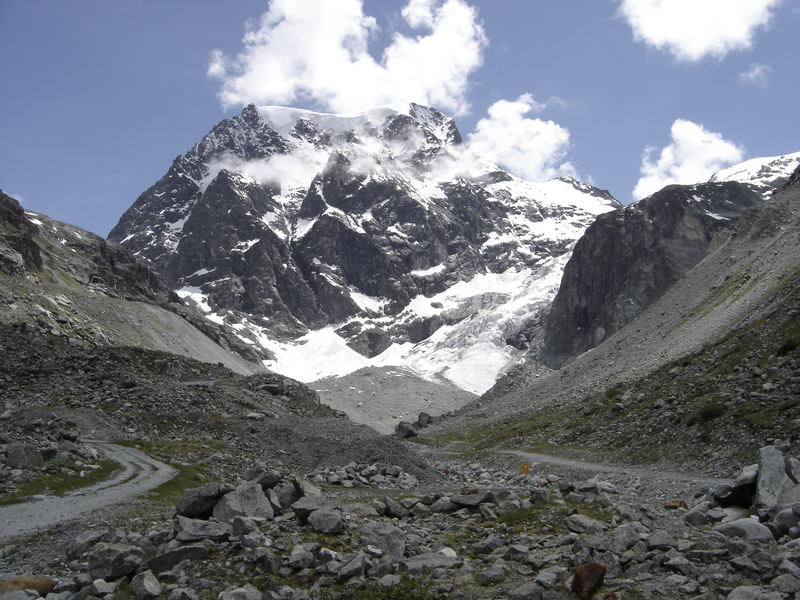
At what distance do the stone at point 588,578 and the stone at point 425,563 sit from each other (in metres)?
3.09

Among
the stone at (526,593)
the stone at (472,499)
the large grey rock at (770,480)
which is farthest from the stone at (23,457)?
the large grey rock at (770,480)

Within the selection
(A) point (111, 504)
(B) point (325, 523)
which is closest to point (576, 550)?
(B) point (325, 523)

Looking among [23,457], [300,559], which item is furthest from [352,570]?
[23,457]

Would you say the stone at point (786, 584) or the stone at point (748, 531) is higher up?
the stone at point (748, 531)

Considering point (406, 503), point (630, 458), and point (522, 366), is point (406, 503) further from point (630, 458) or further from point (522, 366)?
point (522, 366)

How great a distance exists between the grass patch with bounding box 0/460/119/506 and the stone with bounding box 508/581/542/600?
68.5 feet

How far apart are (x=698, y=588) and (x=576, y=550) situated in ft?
9.77

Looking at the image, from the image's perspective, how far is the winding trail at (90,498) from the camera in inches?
835

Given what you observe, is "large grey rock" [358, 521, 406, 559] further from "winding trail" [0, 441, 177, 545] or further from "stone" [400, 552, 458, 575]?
"winding trail" [0, 441, 177, 545]

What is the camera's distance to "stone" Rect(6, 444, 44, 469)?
29.1 meters

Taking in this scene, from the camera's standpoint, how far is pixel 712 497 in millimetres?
20656

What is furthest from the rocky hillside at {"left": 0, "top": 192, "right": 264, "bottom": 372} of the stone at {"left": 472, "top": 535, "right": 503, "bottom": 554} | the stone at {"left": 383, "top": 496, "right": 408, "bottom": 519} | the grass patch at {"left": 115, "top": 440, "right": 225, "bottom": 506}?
the stone at {"left": 472, "top": 535, "right": 503, "bottom": 554}

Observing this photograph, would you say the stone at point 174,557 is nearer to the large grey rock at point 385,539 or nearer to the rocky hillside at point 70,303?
the large grey rock at point 385,539

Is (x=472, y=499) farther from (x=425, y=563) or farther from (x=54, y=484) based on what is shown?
(x=54, y=484)
